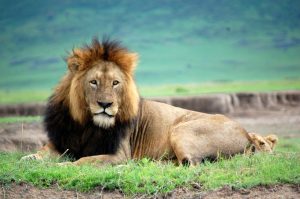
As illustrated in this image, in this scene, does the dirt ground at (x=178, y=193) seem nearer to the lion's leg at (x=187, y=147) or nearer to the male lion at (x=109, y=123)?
the male lion at (x=109, y=123)

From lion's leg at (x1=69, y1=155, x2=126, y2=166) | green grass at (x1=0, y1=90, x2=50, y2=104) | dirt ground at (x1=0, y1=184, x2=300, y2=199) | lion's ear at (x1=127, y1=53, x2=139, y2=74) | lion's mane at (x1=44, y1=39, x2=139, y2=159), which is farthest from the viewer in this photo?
green grass at (x1=0, y1=90, x2=50, y2=104)

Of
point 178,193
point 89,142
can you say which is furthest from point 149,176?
point 89,142

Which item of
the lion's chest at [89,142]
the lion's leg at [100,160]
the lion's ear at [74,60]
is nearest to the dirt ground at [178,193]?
the lion's leg at [100,160]

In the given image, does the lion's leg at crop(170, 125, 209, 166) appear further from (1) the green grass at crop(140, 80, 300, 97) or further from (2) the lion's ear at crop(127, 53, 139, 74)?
(1) the green grass at crop(140, 80, 300, 97)

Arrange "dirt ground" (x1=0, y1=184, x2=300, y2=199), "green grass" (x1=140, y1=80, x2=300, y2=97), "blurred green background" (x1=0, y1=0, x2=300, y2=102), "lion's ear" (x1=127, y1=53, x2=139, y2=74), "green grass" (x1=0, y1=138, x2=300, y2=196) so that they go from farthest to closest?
1. "blurred green background" (x1=0, y1=0, x2=300, y2=102)
2. "green grass" (x1=140, y1=80, x2=300, y2=97)
3. "lion's ear" (x1=127, y1=53, x2=139, y2=74)
4. "green grass" (x1=0, y1=138, x2=300, y2=196)
5. "dirt ground" (x1=0, y1=184, x2=300, y2=199)

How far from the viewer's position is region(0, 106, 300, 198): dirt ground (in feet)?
19.7

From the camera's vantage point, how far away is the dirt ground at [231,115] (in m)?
6.01

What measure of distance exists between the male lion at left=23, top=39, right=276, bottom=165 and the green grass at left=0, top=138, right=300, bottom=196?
0.57 meters

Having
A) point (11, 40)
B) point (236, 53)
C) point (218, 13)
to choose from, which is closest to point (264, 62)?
point (236, 53)

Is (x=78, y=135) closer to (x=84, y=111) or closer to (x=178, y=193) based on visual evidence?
(x=84, y=111)

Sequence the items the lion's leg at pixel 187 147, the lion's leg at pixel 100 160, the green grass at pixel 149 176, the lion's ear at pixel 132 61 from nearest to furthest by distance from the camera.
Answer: the green grass at pixel 149 176 → the lion's leg at pixel 100 160 → the lion's leg at pixel 187 147 → the lion's ear at pixel 132 61

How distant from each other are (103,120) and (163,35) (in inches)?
1396

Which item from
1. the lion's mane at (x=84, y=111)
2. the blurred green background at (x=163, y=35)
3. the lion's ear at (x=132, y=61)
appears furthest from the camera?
the blurred green background at (x=163, y=35)

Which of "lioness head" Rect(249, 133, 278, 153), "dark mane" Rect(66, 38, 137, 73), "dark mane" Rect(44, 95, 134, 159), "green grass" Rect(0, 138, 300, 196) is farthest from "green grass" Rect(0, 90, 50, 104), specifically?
"green grass" Rect(0, 138, 300, 196)
